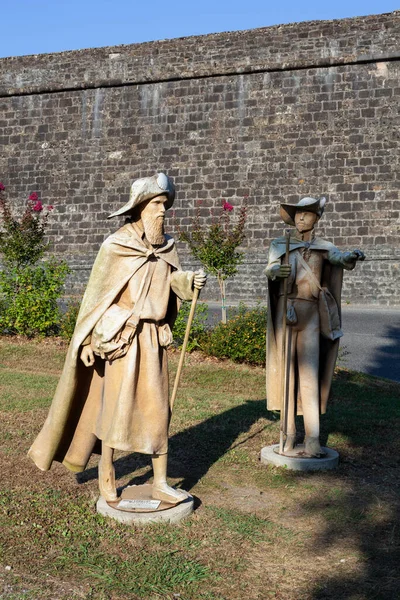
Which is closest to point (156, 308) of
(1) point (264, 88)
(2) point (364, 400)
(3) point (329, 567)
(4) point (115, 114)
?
(3) point (329, 567)

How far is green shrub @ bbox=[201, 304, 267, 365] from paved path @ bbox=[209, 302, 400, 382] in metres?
1.27

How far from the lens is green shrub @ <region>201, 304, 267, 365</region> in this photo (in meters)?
10.3

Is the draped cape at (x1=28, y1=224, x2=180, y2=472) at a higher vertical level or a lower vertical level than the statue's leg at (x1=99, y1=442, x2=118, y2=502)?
higher

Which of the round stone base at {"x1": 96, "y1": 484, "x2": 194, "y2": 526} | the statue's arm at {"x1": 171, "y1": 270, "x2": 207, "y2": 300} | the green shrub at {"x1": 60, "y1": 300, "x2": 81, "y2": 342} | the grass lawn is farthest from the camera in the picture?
the green shrub at {"x1": 60, "y1": 300, "x2": 81, "y2": 342}

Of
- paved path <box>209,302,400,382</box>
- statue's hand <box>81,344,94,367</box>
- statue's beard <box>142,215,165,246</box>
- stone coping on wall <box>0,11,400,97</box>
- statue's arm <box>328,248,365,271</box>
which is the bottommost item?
paved path <box>209,302,400,382</box>

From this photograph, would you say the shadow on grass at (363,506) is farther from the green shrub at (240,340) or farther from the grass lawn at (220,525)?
the green shrub at (240,340)

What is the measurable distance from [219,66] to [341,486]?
16167mm

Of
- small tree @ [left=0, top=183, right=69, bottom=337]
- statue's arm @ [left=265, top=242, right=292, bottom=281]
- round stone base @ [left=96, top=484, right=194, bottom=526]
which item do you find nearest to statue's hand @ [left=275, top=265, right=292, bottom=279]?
statue's arm @ [left=265, top=242, right=292, bottom=281]

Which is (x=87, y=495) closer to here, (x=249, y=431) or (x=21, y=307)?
(x=249, y=431)

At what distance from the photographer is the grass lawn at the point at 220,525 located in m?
3.78

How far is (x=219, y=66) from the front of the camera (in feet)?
65.0

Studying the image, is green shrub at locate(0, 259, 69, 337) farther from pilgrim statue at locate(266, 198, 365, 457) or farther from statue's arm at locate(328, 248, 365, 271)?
statue's arm at locate(328, 248, 365, 271)

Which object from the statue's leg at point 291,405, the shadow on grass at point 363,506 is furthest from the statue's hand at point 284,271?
the shadow on grass at point 363,506

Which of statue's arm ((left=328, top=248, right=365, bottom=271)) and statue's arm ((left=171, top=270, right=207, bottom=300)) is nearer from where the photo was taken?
statue's arm ((left=171, top=270, right=207, bottom=300))
